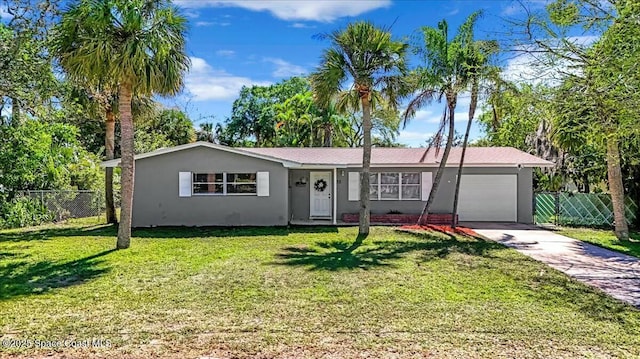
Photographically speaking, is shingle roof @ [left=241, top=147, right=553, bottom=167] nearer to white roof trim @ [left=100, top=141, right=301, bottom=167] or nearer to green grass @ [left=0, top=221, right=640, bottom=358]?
white roof trim @ [left=100, top=141, right=301, bottom=167]

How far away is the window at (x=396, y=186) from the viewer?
18.2m

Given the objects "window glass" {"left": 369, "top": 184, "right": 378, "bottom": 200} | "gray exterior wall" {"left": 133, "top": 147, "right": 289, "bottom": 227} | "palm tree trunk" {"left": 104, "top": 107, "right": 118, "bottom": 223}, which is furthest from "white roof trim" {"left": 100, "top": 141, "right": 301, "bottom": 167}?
"window glass" {"left": 369, "top": 184, "right": 378, "bottom": 200}

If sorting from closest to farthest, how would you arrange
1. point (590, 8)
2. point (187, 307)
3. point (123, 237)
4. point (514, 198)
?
1. point (187, 307)
2. point (590, 8)
3. point (123, 237)
4. point (514, 198)

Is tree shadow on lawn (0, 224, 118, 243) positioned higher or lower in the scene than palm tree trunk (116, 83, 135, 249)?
lower

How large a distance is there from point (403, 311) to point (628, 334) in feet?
8.65

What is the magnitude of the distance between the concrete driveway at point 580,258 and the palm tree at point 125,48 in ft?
32.9

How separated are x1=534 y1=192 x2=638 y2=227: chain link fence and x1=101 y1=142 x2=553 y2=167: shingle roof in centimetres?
261

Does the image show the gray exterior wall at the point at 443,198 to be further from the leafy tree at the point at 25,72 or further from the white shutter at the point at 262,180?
the leafy tree at the point at 25,72

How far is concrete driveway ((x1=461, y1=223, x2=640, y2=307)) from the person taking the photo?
25.8ft

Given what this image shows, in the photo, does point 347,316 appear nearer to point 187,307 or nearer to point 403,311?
point 403,311

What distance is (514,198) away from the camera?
18016 millimetres

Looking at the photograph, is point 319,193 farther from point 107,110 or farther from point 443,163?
point 107,110

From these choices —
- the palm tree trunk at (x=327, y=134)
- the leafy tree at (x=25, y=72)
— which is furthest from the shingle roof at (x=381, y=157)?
the palm tree trunk at (x=327, y=134)

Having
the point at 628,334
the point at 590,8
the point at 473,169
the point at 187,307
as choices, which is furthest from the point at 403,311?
the point at 473,169
